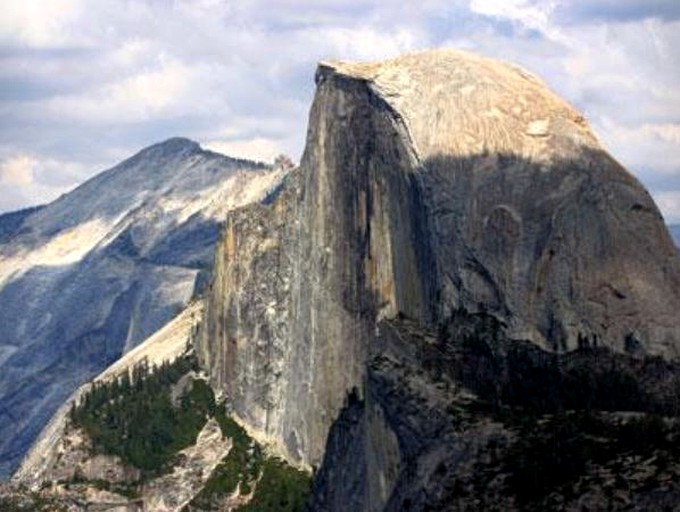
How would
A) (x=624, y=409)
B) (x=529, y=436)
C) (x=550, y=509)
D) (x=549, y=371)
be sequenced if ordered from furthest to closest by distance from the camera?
1. (x=549, y=371)
2. (x=624, y=409)
3. (x=529, y=436)
4. (x=550, y=509)

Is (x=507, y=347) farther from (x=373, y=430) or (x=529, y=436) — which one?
(x=529, y=436)

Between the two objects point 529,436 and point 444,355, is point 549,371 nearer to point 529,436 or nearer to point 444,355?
point 444,355

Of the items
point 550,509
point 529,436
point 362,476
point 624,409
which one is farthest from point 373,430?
point 550,509

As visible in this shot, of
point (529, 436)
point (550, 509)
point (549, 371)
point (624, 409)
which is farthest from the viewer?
point (549, 371)

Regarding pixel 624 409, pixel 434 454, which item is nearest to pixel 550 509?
pixel 434 454

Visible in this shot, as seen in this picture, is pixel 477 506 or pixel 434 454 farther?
pixel 434 454

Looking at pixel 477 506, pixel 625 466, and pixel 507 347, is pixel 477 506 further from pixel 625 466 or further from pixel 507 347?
pixel 507 347

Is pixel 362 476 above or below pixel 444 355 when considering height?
below

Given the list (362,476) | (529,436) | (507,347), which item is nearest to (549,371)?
(507,347)

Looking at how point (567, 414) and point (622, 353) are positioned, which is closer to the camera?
point (567, 414)
